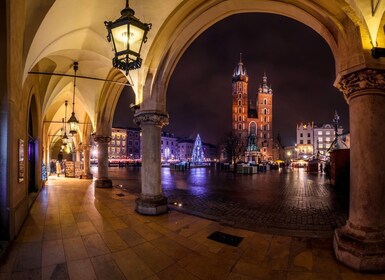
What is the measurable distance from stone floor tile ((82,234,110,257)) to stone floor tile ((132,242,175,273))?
22.1 inches

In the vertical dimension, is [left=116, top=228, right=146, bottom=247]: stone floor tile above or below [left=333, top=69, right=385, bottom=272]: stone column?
below

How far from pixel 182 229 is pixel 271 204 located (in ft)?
13.4

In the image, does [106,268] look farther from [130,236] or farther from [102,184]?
[102,184]

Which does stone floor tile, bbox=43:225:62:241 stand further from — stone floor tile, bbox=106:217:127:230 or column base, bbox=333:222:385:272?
column base, bbox=333:222:385:272

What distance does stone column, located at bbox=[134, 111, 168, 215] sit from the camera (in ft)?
21.6

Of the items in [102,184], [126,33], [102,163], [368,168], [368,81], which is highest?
[126,33]

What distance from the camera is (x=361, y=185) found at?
3670 mm

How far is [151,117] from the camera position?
259 inches

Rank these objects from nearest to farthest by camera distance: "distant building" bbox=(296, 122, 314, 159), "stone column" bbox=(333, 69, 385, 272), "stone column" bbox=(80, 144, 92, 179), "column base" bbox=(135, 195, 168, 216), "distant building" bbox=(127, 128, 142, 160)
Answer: "stone column" bbox=(333, 69, 385, 272) → "column base" bbox=(135, 195, 168, 216) → "stone column" bbox=(80, 144, 92, 179) → "distant building" bbox=(296, 122, 314, 159) → "distant building" bbox=(127, 128, 142, 160)

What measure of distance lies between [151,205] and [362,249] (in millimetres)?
4917

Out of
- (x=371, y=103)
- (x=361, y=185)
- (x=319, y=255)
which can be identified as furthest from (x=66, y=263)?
(x=371, y=103)

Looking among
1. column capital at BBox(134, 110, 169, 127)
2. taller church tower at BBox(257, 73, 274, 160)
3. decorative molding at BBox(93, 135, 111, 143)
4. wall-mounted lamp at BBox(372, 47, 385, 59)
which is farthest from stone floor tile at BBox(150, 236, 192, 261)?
taller church tower at BBox(257, 73, 274, 160)

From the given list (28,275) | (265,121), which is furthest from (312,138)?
(28,275)

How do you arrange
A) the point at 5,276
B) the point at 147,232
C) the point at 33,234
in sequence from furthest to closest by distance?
the point at 147,232, the point at 33,234, the point at 5,276
